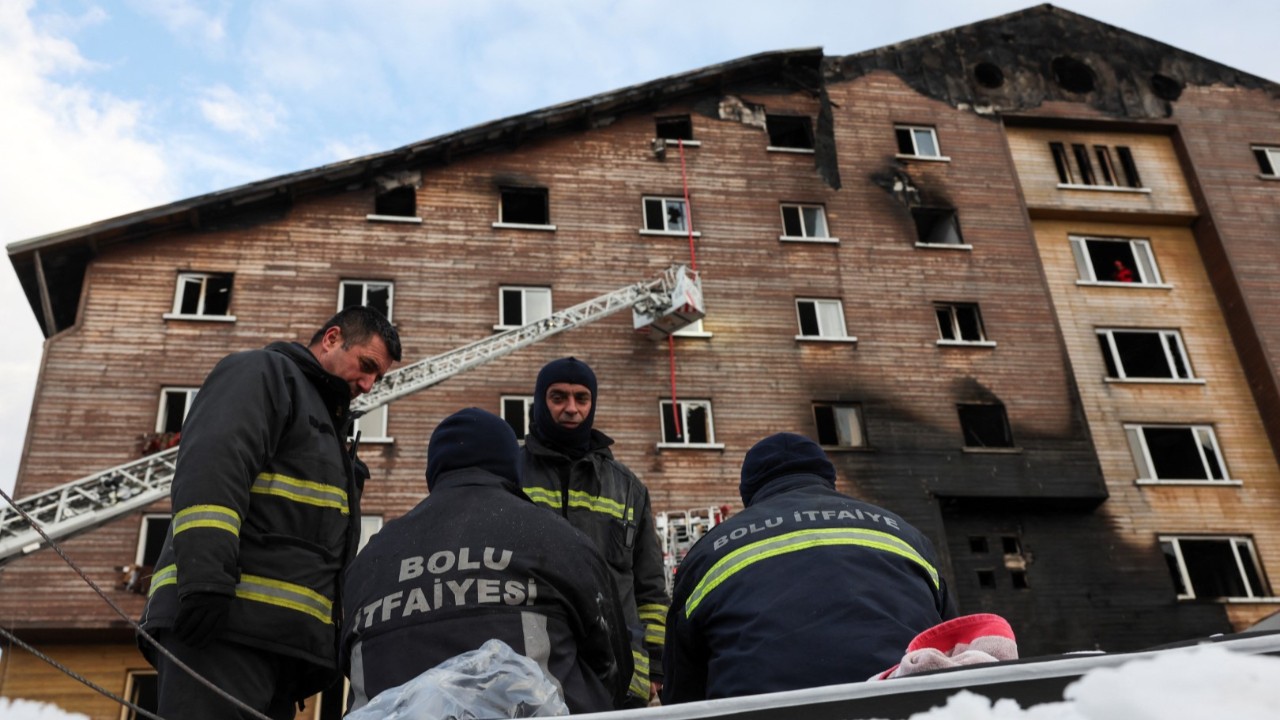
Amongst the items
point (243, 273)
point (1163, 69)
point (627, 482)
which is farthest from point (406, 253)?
point (1163, 69)

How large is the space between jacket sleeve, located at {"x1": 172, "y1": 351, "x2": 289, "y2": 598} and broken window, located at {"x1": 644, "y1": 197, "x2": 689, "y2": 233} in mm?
18663

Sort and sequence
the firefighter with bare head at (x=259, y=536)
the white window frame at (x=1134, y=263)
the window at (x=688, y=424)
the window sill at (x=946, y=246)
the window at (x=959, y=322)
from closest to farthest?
1. the firefighter with bare head at (x=259, y=536)
2. the window at (x=688, y=424)
3. the window at (x=959, y=322)
4. the window sill at (x=946, y=246)
5. the white window frame at (x=1134, y=263)

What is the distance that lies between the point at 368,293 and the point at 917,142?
13.7 metres

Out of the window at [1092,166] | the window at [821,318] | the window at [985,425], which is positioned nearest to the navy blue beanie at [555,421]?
the window at [821,318]

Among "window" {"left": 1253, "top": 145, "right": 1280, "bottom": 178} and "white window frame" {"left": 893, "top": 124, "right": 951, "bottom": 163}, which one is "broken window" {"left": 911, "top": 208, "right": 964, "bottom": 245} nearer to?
"white window frame" {"left": 893, "top": 124, "right": 951, "bottom": 163}

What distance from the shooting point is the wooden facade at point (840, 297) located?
19203 millimetres

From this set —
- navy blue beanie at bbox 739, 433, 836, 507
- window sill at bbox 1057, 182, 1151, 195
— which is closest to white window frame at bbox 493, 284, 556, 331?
window sill at bbox 1057, 182, 1151, 195

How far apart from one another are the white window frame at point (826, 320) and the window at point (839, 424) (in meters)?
1.50

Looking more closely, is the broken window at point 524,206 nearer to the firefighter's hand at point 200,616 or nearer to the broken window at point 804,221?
the broken window at point 804,221

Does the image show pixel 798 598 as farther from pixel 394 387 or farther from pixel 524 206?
pixel 524 206

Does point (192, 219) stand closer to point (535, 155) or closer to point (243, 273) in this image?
point (243, 273)

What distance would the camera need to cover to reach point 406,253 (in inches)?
828

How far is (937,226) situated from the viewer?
2412 cm

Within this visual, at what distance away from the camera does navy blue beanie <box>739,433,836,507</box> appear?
12.8 ft
